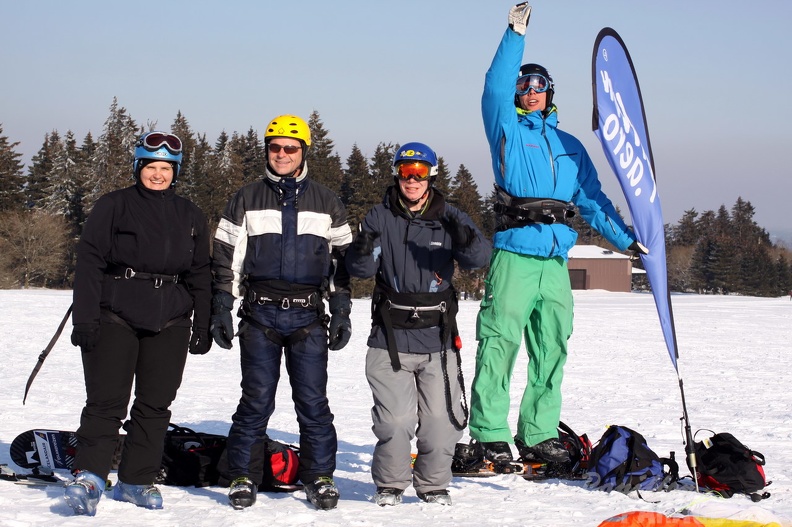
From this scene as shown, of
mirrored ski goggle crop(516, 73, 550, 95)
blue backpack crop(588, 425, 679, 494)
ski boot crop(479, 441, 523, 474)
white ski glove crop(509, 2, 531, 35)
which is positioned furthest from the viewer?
mirrored ski goggle crop(516, 73, 550, 95)

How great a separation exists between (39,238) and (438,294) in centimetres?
5413

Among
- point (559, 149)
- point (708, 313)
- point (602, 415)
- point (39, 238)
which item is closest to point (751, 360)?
point (602, 415)

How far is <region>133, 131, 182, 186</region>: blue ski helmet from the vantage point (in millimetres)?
4848

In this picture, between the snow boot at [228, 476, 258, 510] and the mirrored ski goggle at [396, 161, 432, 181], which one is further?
the mirrored ski goggle at [396, 161, 432, 181]

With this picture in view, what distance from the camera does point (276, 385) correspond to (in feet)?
16.0

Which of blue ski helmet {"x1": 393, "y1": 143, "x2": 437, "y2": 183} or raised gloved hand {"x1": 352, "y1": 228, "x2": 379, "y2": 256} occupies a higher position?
blue ski helmet {"x1": 393, "y1": 143, "x2": 437, "y2": 183}

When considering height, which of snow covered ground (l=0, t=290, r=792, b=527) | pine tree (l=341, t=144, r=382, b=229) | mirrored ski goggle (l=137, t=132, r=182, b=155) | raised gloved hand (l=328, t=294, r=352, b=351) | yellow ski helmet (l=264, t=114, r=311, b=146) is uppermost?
pine tree (l=341, t=144, r=382, b=229)

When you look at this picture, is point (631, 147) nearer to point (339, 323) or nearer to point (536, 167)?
point (536, 167)

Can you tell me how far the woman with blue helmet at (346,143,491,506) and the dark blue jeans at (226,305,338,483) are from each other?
308 mm

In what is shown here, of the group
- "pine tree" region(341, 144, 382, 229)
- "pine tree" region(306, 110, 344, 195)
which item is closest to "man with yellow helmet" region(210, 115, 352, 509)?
"pine tree" region(341, 144, 382, 229)

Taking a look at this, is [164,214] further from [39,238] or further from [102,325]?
[39,238]

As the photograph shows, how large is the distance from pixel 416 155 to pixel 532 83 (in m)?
1.30

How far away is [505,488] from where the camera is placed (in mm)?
5316

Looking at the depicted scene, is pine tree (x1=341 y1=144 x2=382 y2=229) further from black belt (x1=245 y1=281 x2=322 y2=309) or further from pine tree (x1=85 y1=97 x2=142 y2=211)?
black belt (x1=245 y1=281 x2=322 y2=309)
